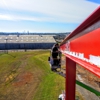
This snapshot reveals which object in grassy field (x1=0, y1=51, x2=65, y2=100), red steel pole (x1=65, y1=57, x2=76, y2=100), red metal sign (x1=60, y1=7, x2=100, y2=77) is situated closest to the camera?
red metal sign (x1=60, y1=7, x2=100, y2=77)

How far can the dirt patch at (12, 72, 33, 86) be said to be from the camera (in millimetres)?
19203

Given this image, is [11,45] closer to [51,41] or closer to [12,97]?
[51,41]

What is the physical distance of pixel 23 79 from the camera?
67.7 ft

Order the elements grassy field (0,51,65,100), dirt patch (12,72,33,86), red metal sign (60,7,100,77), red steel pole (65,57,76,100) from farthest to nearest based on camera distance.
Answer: dirt patch (12,72,33,86) < grassy field (0,51,65,100) < red steel pole (65,57,76,100) < red metal sign (60,7,100,77)

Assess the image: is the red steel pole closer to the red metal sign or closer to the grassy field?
the red metal sign

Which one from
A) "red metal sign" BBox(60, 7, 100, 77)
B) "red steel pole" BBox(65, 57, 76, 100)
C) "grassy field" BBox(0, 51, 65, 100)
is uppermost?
"red metal sign" BBox(60, 7, 100, 77)

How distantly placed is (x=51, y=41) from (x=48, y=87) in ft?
156

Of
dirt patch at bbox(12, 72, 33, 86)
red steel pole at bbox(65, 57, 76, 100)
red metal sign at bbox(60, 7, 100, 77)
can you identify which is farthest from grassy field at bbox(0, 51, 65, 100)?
red metal sign at bbox(60, 7, 100, 77)

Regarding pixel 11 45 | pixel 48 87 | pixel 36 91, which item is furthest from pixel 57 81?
pixel 11 45

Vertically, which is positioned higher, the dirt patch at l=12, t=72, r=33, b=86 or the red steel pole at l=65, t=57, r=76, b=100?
the red steel pole at l=65, t=57, r=76, b=100

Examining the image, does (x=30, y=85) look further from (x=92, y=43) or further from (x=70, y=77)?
(x=92, y=43)

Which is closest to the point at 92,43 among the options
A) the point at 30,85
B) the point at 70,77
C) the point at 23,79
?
the point at 70,77

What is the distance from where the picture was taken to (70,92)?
177 inches

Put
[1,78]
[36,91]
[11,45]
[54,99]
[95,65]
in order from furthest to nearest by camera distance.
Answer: [11,45], [1,78], [36,91], [54,99], [95,65]
